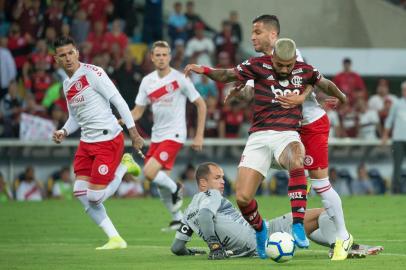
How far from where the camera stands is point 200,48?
28312 millimetres

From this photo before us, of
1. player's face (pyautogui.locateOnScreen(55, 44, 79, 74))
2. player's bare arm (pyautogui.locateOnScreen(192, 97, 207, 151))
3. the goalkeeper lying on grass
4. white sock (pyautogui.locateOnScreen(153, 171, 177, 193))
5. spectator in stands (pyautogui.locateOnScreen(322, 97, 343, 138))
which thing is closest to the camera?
the goalkeeper lying on grass

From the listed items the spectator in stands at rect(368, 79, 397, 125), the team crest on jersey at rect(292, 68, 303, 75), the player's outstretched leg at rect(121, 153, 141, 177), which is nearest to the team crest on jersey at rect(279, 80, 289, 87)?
the team crest on jersey at rect(292, 68, 303, 75)

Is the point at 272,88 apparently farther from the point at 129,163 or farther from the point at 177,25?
the point at 177,25

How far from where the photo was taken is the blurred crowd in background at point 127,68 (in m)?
25.3

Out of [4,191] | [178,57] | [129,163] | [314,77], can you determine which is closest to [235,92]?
[314,77]

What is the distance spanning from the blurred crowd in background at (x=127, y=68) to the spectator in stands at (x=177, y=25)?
2cm

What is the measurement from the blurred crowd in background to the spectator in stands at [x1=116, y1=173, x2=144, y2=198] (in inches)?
0.8

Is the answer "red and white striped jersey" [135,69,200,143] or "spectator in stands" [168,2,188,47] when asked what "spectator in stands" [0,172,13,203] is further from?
"red and white striped jersey" [135,69,200,143]

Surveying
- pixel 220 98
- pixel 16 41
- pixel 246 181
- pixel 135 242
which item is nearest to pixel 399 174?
pixel 220 98

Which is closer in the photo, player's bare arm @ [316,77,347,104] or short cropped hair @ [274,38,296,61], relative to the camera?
short cropped hair @ [274,38,296,61]

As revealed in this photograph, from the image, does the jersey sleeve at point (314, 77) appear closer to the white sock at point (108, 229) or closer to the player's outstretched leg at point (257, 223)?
the player's outstretched leg at point (257, 223)

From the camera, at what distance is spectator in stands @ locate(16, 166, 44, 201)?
81.4 ft

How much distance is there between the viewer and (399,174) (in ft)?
83.6

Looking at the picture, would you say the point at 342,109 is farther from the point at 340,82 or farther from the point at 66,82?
the point at 66,82
